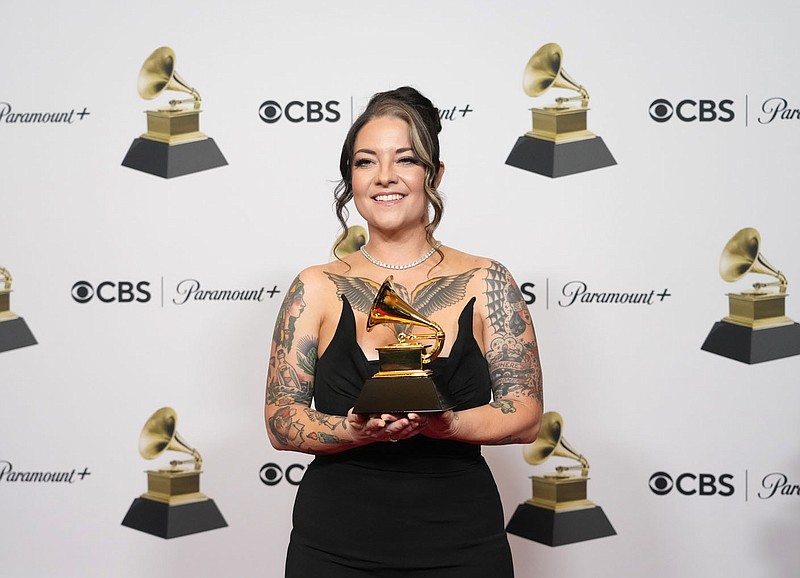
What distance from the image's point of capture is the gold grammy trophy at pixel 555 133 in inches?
130

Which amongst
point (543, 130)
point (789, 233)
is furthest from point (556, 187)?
point (789, 233)

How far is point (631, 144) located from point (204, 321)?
5.24 feet

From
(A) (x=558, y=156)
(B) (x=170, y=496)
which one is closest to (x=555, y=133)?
(A) (x=558, y=156)

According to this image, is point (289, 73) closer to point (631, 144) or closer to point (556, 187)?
point (556, 187)

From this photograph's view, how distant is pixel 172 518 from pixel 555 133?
6.19 feet

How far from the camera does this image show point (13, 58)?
11.1ft

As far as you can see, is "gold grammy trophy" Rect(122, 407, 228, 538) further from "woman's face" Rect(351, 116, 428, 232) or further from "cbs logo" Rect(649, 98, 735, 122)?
"cbs logo" Rect(649, 98, 735, 122)

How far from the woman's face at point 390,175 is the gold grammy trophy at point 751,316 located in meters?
1.68

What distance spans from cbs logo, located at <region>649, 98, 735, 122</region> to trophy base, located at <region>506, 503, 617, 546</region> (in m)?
1.37

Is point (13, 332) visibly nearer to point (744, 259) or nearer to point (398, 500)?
point (398, 500)

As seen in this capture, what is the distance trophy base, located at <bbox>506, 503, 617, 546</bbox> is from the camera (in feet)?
10.9

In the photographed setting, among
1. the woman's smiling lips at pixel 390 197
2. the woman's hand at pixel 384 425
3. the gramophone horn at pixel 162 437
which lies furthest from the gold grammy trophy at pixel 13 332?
the woman's hand at pixel 384 425

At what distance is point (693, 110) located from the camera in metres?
3.27

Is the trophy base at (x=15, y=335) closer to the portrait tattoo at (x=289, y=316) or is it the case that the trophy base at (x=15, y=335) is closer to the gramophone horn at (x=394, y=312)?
the portrait tattoo at (x=289, y=316)
